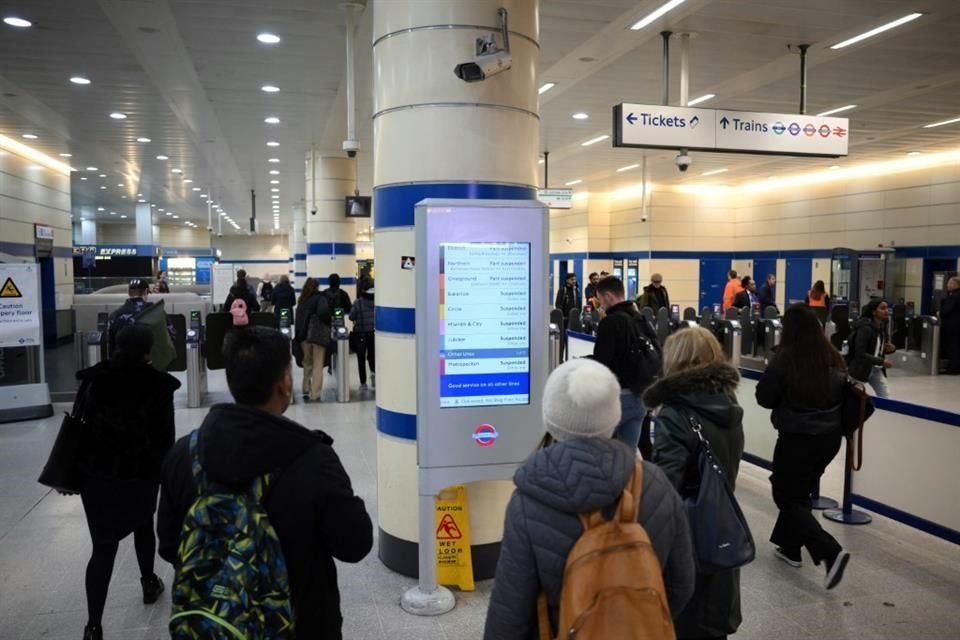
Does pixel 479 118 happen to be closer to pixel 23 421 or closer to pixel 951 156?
pixel 23 421

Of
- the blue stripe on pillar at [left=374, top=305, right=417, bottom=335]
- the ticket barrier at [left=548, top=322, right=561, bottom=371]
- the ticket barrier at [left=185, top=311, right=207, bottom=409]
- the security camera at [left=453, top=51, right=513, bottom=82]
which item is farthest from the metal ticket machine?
the ticket barrier at [left=548, top=322, right=561, bottom=371]

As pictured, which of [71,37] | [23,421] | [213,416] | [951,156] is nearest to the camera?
[213,416]

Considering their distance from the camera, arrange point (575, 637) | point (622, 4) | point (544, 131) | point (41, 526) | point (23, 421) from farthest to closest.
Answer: point (544, 131) < point (23, 421) < point (622, 4) < point (41, 526) < point (575, 637)

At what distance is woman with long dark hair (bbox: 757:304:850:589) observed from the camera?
4.05 meters

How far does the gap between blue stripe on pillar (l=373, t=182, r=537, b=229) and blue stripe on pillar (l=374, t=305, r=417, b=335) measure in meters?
0.49

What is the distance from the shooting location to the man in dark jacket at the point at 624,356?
15.7 feet

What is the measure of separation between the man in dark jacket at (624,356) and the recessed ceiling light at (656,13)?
12.3 feet

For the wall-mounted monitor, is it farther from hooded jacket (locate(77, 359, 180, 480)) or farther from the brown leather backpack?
the brown leather backpack

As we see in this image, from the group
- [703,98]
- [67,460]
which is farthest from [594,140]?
[67,460]

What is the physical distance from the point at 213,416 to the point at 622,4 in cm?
670

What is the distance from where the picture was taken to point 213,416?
1.92m

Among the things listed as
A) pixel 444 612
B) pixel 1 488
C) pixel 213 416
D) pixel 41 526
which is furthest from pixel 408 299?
pixel 1 488

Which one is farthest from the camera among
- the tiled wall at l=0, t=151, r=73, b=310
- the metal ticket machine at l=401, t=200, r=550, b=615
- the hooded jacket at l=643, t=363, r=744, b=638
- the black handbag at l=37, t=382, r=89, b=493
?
the tiled wall at l=0, t=151, r=73, b=310

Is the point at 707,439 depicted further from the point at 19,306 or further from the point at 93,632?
the point at 19,306
